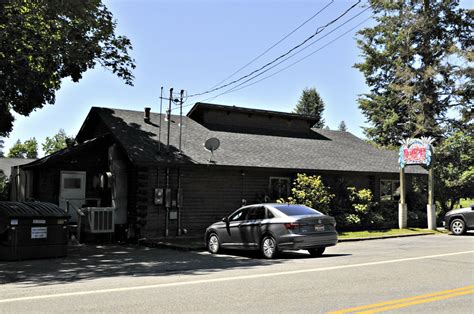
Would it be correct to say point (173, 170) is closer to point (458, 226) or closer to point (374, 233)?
point (374, 233)

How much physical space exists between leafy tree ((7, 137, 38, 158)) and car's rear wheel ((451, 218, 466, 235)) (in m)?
102

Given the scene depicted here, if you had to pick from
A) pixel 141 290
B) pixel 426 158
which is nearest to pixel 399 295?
pixel 141 290

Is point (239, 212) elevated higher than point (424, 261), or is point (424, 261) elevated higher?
point (239, 212)

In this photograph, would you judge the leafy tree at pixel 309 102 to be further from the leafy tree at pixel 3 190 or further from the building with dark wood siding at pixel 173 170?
the building with dark wood siding at pixel 173 170

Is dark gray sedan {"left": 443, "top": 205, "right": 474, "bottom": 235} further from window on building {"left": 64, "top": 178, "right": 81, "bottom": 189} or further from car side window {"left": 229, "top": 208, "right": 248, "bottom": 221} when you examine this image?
window on building {"left": 64, "top": 178, "right": 81, "bottom": 189}

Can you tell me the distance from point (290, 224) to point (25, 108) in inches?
575

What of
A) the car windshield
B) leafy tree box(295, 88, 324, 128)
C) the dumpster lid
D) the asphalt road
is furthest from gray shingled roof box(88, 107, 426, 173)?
leafy tree box(295, 88, 324, 128)

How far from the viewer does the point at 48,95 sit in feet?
72.1

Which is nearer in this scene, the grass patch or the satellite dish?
the grass patch

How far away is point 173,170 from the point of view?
64.7ft

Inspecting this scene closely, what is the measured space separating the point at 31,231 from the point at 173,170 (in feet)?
24.9

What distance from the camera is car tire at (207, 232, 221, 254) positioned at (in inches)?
575

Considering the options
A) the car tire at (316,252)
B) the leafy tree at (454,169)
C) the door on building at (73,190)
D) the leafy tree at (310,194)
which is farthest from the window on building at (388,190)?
the door on building at (73,190)

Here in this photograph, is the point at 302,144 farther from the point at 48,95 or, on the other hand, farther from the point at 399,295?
the point at 399,295
